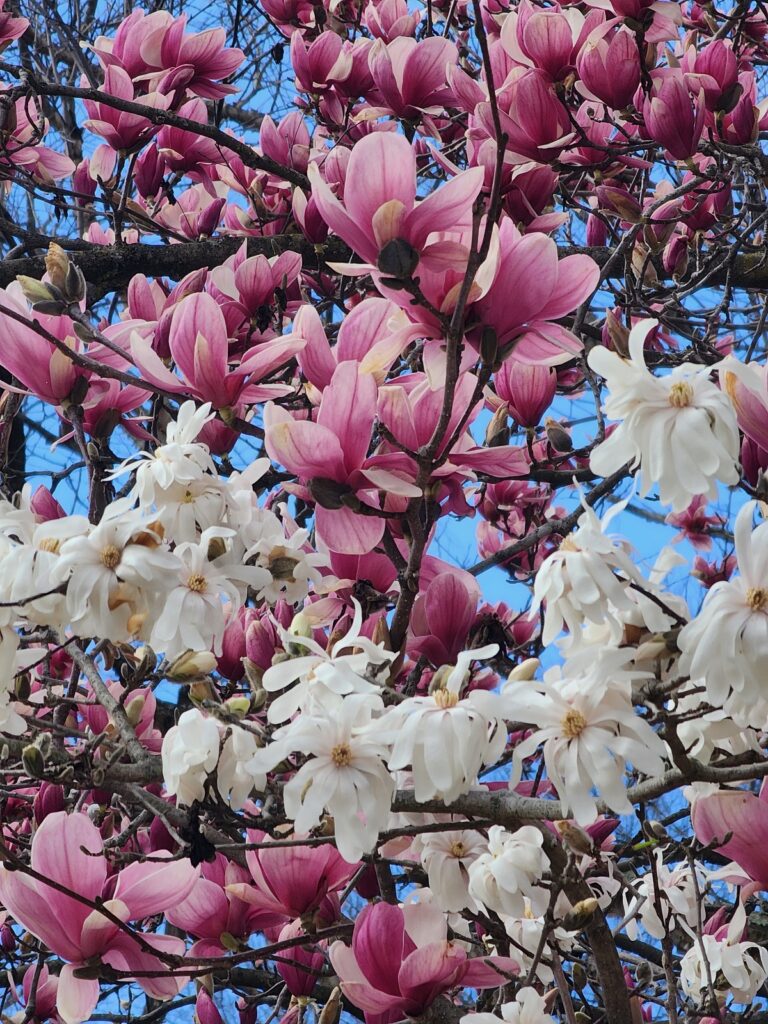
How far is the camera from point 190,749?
2.71ft

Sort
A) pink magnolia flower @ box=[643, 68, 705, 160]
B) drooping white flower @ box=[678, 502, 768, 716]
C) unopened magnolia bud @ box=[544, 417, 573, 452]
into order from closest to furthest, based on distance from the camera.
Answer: drooping white flower @ box=[678, 502, 768, 716]
pink magnolia flower @ box=[643, 68, 705, 160]
unopened magnolia bud @ box=[544, 417, 573, 452]

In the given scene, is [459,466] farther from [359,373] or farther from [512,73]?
[512,73]

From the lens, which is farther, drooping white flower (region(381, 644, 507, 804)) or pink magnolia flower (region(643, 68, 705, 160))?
pink magnolia flower (region(643, 68, 705, 160))

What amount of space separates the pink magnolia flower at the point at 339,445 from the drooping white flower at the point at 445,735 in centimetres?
21

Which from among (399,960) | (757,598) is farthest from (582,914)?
(757,598)

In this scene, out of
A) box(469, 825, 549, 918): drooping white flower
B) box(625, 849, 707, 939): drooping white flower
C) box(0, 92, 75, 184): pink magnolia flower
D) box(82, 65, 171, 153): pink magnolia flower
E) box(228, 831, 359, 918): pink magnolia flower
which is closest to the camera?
box(469, 825, 549, 918): drooping white flower

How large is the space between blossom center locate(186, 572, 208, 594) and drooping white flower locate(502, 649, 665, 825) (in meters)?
0.25

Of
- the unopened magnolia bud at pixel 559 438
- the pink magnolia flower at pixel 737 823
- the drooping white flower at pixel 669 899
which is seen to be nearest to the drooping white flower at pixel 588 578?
the pink magnolia flower at pixel 737 823

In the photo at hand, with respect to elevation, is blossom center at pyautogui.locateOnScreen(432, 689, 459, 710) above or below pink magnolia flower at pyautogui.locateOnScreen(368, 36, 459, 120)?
below

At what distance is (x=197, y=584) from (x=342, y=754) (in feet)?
0.60

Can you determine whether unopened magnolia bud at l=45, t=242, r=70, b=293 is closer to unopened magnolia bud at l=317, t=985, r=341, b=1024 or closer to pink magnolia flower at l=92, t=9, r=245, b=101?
unopened magnolia bud at l=317, t=985, r=341, b=1024

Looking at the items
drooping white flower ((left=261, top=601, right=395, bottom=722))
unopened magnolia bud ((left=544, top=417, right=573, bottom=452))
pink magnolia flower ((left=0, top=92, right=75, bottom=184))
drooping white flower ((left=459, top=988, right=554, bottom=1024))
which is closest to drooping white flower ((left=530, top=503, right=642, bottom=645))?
drooping white flower ((left=261, top=601, right=395, bottom=722))

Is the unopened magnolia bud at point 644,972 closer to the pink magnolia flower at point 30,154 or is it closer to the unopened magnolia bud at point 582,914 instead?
the unopened magnolia bud at point 582,914

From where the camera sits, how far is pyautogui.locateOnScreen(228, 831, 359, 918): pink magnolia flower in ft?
3.50
